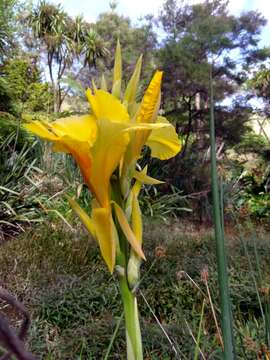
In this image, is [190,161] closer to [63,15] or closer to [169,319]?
[169,319]

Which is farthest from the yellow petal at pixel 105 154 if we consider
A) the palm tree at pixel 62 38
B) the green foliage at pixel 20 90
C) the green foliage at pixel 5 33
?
the palm tree at pixel 62 38

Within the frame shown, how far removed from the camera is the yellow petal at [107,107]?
0.40 metres

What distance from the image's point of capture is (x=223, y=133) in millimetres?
8797

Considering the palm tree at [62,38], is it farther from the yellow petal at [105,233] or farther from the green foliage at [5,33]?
the yellow petal at [105,233]

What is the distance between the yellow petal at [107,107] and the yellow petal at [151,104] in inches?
1.1

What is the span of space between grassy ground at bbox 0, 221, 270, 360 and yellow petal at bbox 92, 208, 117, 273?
1454 mm

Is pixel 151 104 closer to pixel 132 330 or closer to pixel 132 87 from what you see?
pixel 132 87

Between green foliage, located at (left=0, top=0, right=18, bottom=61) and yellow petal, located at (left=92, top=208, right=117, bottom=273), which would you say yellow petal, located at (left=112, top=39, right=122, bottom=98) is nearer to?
yellow petal, located at (left=92, top=208, right=117, bottom=273)

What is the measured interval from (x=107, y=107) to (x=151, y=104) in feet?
0.17

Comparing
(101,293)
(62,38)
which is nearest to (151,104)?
(101,293)

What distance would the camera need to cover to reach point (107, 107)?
1.30 ft

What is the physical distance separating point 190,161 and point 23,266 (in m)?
4.91

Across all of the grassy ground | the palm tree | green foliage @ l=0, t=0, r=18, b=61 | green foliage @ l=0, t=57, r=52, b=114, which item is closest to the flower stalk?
the grassy ground

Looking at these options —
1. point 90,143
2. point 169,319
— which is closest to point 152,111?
point 90,143
